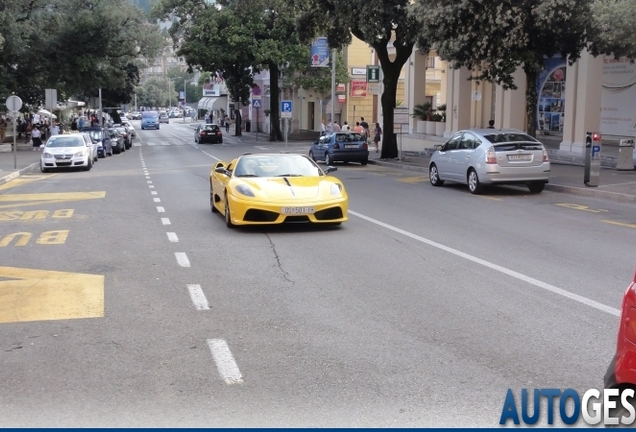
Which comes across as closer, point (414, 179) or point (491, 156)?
point (491, 156)

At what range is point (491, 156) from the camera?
19.9 m

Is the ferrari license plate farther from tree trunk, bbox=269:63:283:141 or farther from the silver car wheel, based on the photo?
tree trunk, bbox=269:63:283:141

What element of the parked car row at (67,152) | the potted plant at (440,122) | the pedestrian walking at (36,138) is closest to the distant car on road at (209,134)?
the pedestrian walking at (36,138)

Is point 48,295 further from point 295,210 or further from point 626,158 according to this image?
point 626,158

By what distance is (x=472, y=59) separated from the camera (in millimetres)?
23984

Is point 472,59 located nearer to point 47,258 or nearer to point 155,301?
point 47,258

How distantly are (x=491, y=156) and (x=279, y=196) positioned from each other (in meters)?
8.39

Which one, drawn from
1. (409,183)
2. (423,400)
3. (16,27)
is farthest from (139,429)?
(16,27)

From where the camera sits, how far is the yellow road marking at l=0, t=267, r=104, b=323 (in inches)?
320

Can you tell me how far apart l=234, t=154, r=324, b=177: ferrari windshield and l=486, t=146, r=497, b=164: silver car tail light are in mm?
6605

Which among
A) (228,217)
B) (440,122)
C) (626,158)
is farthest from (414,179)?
(440,122)

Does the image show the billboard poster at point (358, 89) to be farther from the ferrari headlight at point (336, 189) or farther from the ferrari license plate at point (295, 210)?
the ferrari license plate at point (295, 210)

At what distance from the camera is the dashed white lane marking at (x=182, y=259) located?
1080 cm

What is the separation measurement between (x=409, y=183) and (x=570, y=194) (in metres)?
5.44
